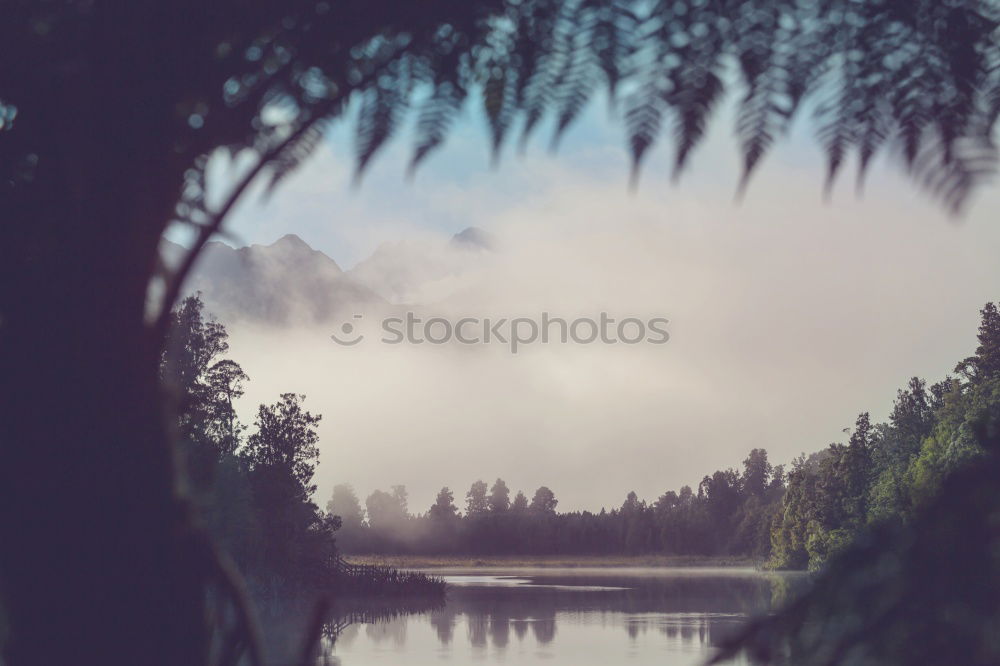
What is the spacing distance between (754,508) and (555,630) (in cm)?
7949

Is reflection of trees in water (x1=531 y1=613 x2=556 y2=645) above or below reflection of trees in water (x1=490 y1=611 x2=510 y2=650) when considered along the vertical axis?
above

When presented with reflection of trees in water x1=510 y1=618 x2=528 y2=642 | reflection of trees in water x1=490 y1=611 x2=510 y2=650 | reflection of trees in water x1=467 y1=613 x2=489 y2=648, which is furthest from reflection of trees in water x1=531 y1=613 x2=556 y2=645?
reflection of trees in water x1=467 y1=613 x2=489 y2=648

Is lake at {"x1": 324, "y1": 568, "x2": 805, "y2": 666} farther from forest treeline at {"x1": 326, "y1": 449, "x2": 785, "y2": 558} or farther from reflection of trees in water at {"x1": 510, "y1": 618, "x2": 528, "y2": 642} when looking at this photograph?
forest treeline at {"x1": 326, "y1": 449, "x2": 785, "y2": 558}

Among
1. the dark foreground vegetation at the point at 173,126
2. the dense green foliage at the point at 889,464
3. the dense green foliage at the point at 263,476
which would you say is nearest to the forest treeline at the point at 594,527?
the dense green foliage at the point at 889,464

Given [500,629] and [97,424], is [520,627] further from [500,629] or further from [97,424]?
[97,424]

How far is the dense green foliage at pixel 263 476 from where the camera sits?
31156 mm

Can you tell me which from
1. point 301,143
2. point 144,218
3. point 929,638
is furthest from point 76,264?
point 929,638

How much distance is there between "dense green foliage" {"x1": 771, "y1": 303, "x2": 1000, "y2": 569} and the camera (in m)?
39.1

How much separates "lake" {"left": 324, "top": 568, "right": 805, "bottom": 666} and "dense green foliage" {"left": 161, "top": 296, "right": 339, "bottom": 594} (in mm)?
3368

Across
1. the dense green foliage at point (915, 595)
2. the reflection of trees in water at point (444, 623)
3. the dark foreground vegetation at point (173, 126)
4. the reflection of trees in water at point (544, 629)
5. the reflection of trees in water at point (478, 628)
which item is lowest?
the reflection of trees in water at point (444, 623)

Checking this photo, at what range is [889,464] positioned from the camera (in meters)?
55.8

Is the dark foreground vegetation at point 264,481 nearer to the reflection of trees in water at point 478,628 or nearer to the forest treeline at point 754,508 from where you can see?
the reflection of trees in water at point 478,628

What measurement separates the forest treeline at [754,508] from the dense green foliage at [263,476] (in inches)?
944

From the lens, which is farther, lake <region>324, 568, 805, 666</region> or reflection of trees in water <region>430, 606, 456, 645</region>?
reflection of trees in water <region>430, 606, 456, 645</region>
